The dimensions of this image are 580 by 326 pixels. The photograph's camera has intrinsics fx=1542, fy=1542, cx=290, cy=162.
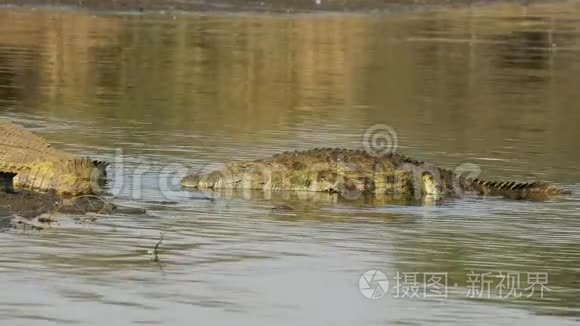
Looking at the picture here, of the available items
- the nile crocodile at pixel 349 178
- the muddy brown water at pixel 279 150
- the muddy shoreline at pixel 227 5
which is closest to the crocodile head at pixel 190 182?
the nile crocodile at pixel 349 178

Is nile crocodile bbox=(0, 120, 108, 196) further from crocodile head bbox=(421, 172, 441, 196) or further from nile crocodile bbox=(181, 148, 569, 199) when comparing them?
crocodile head bbox=(421, 172, 441, 196)

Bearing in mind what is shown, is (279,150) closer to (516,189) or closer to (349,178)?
(349,178)

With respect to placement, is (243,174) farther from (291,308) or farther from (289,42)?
(289,42)

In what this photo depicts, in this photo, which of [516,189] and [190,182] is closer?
[190,182]

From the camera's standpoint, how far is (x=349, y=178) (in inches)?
525

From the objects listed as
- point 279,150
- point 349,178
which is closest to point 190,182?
point 349,178

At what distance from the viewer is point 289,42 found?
30.1 metres

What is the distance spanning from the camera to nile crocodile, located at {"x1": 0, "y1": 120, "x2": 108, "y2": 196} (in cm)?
1223

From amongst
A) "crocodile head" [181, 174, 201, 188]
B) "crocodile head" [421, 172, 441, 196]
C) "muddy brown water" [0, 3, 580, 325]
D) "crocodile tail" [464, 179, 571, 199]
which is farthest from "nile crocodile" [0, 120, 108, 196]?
"crocodile tail" [464, 179, 571, 199]

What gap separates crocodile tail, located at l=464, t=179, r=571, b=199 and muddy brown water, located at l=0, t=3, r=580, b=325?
0.32 meters

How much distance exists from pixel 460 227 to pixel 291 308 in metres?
3.09

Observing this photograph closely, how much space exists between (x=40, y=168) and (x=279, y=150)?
4.02 meters

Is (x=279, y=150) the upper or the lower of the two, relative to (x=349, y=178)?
upper

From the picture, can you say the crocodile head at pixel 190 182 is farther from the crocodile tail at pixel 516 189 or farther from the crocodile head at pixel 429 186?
the crocodile tail at pixel 516 189
